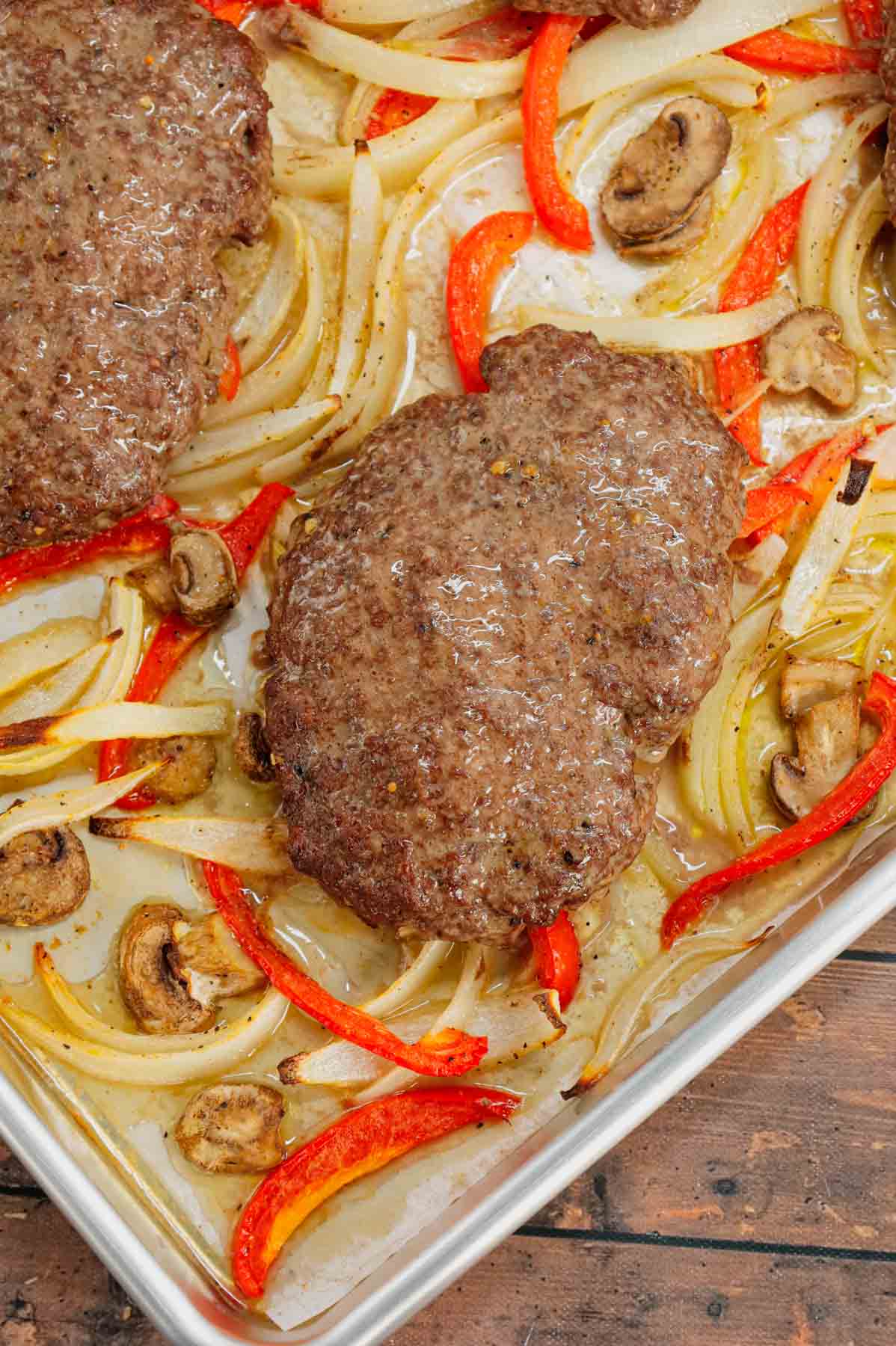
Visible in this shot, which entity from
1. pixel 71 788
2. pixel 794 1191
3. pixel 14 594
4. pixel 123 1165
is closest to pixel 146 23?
pixel 14 594

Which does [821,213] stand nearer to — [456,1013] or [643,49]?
[643,49]

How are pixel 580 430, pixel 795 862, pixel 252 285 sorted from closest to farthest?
pixel 580 430 → pixel 795 862 → pixel 252 285

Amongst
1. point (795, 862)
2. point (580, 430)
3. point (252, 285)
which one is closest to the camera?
point (580, 430)

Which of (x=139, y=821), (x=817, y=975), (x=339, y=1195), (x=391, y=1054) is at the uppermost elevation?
(x=139, y=821)

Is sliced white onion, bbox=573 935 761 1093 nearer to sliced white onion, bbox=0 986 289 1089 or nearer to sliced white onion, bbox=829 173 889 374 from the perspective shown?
sliced white onion, bbox=0 986 289 1089

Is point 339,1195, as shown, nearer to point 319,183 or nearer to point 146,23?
point 319,183

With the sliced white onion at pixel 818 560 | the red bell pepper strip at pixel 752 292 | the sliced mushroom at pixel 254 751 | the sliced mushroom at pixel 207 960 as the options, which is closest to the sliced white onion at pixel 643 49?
the red bell pepper strip at pixel 752 292
